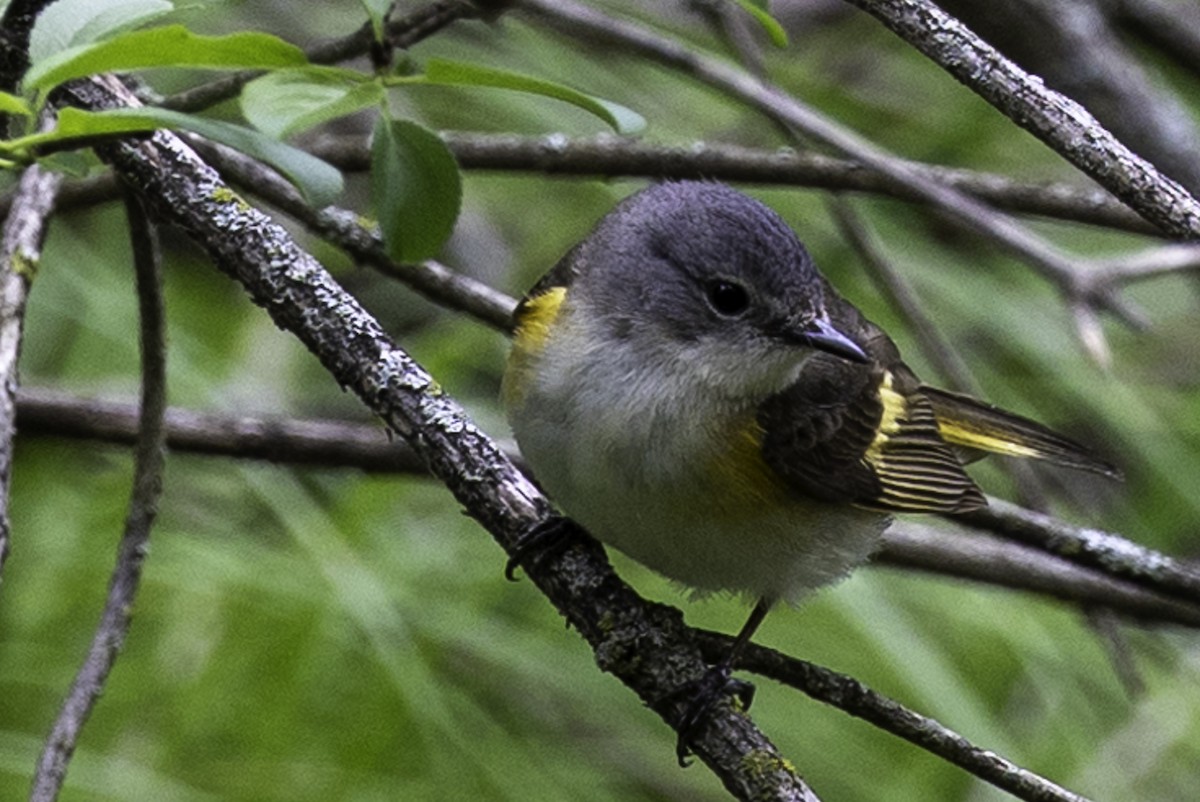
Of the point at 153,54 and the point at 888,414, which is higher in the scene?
the point at 153,54

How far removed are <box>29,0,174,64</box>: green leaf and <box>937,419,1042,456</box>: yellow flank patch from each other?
183cm

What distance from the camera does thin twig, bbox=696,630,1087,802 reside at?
60.4 inches

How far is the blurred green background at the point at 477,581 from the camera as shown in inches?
105

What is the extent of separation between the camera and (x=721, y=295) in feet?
7.34

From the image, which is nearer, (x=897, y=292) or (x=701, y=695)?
(x=701, y=695)

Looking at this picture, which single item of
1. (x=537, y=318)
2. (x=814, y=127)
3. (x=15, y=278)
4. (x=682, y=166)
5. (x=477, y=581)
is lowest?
(x=477, y=581)

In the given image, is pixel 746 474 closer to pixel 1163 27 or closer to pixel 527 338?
pixel 527 338

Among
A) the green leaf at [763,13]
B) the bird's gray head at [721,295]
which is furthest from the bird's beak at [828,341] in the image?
the green leaf at [763,13]

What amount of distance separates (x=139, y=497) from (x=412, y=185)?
598mm

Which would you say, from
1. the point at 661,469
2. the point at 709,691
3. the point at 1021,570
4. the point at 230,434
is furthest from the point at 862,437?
the point at 230,434

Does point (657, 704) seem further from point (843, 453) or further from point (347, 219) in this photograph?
point (347, 219)

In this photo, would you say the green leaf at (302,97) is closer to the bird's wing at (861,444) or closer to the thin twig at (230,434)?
the bird's wing at (861,444)

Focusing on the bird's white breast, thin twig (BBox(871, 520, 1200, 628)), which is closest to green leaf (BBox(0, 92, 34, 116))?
the bird's white breast

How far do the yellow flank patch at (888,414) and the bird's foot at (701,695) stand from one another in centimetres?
79
